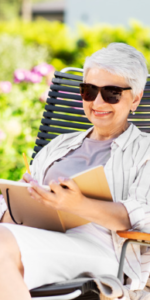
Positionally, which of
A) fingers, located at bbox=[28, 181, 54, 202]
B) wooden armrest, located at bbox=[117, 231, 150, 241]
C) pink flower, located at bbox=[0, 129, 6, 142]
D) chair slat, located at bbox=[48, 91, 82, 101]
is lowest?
pink flower, located at bbox=[0, 129, 6, 142]

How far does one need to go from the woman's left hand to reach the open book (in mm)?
33

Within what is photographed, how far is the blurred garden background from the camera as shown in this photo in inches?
184

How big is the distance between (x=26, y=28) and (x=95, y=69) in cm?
1050

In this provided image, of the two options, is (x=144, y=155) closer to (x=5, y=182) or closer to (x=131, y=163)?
(x=131, y=163)

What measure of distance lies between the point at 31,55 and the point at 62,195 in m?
9.62

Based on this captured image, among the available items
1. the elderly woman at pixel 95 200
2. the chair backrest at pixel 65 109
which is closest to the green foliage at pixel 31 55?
the chair backrest at pixel 65 109

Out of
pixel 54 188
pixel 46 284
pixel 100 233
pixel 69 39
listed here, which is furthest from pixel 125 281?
pixel 69 39

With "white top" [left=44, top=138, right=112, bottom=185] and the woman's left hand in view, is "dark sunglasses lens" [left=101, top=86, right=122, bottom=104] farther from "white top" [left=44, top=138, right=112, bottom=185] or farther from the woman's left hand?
the woman's left hand

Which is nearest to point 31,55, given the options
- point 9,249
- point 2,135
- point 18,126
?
point 18,126

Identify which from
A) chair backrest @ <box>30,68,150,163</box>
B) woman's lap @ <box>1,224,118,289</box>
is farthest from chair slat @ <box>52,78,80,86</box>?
woman's lap @ <box>1,224,118,289</box>

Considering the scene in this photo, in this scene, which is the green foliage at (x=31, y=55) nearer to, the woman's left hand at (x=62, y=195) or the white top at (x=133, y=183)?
the white top at (x=133, y=183)

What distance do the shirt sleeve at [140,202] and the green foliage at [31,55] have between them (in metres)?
2.59

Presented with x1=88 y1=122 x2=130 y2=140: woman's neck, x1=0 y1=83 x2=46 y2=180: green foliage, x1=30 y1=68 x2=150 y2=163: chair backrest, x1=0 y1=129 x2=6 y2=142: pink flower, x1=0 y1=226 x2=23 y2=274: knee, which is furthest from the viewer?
x1=0 y1=83 x2=46 y2=180: green foliage

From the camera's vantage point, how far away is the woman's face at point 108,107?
7.64 ft
